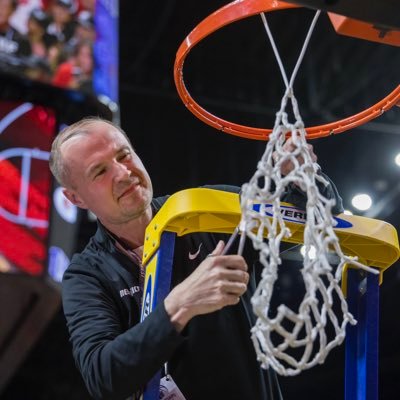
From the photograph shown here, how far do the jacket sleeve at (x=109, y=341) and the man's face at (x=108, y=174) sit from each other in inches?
7.1

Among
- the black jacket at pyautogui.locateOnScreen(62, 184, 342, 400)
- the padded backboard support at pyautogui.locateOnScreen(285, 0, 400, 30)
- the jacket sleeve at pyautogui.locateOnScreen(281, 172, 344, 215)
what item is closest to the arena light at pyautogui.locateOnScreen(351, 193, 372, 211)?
the black jacket at pyautogui.locateOnScreen(62, 184, 342, 400)

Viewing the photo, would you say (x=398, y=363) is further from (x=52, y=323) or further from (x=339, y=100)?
(x=52, y=323)

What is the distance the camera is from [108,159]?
196 centimetres

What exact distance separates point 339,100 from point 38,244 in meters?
2.10

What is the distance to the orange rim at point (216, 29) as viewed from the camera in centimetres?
171

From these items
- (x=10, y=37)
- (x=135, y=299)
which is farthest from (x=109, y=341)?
(x=10, y=37)

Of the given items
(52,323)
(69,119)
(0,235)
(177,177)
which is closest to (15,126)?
(69,119)

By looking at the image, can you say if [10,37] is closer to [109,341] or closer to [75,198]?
[75,198]

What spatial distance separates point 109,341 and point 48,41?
12.5 feet

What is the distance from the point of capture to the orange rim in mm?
1705

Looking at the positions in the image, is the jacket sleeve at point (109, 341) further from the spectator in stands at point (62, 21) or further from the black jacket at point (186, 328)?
the spectator in stands at point (62, 21)

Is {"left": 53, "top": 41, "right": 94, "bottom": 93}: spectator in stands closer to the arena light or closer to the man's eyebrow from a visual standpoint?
the arena light

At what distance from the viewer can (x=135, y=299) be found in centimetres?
181

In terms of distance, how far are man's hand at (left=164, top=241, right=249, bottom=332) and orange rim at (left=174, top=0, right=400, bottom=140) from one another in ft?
1.67
